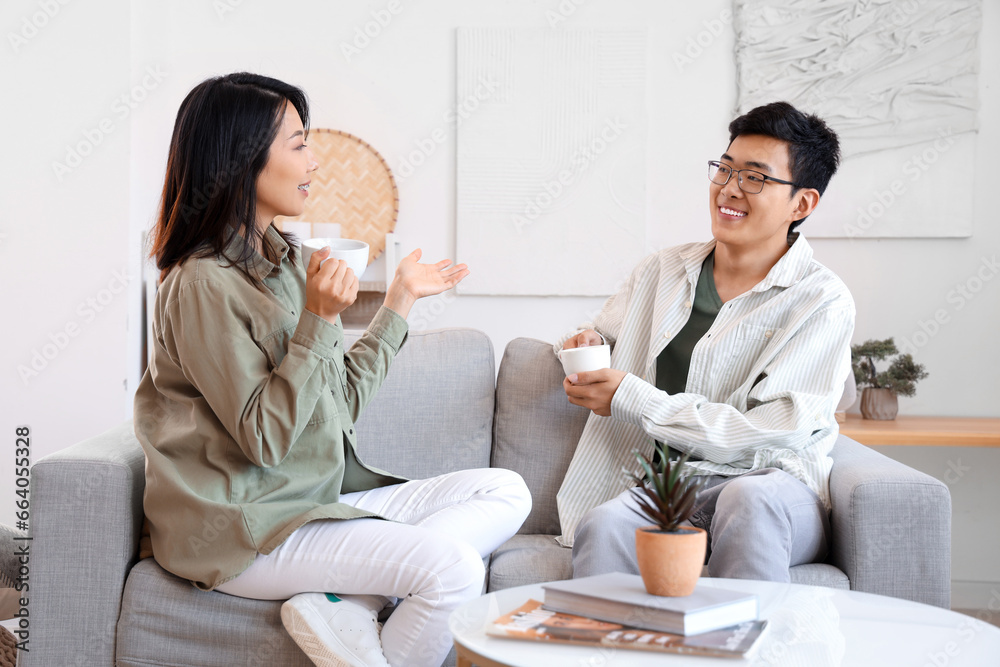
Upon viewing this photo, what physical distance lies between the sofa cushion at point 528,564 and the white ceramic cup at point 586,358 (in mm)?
384

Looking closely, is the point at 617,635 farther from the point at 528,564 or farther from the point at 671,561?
the point at 528,564

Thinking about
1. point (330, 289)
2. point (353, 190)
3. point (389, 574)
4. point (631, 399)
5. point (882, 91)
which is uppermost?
point (882, 91)

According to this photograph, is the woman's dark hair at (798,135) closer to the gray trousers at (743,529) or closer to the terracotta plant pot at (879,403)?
the gray trousers at (743,529)

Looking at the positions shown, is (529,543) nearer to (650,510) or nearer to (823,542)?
(823,542)

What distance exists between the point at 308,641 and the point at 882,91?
265cm

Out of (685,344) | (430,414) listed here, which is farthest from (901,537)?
(430,414)

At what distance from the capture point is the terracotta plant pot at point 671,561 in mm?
1068

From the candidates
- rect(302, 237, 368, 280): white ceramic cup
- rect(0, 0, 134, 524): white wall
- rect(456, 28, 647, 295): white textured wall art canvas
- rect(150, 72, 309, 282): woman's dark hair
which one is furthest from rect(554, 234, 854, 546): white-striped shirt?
rect(0, 0, 134, 524): white wall

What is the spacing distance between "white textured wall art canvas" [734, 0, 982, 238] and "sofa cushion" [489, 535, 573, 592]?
69.4 inches

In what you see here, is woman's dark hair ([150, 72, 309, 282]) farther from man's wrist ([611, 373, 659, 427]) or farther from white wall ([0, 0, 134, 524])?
white wall ([0, 0, 134, 524])

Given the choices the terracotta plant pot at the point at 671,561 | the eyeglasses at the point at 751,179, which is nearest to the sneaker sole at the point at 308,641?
the terracotta plant pot at the point at 671,561

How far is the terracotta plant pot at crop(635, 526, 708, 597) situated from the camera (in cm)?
107

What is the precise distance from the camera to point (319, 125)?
322cm

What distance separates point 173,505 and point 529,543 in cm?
78
